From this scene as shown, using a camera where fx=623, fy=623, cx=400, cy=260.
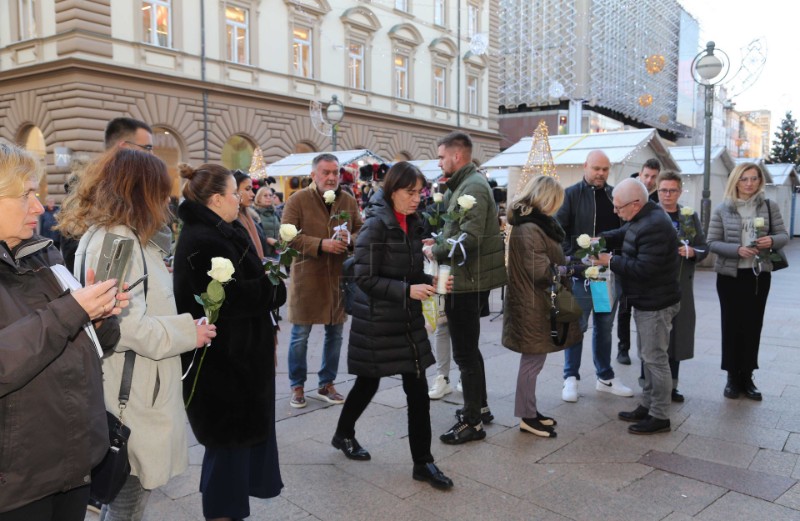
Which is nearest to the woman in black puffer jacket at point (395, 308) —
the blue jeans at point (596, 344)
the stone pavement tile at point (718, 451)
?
the stone pavement tile at point (718, 451)

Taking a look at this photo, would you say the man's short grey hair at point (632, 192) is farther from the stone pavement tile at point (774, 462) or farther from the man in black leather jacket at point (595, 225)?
the stone pavement tile at point (774, 462)

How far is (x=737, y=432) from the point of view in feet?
14.7

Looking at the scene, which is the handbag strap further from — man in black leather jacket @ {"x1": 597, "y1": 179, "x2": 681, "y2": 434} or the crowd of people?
man in black leather jacket @ {"x1": 597, "y1": 179, "x2": 681, "y2": 434}

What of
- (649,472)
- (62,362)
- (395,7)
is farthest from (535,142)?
(395,7)

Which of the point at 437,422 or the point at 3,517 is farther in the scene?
the point at 437,422

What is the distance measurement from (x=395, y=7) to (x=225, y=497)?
2687 cm

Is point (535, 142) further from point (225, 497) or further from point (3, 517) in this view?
point (3, 517)

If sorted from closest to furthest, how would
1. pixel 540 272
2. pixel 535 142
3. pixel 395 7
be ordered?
pixel 540 272 → pixel 535 142 → pixel 395 7

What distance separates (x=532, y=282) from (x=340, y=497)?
1.92 metres

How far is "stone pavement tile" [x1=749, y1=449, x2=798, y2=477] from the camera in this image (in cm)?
382

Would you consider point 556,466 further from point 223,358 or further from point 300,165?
point 300,165

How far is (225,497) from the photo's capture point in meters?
2.81

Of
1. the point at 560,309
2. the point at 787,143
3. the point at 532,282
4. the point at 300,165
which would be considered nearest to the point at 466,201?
the point at 532,282

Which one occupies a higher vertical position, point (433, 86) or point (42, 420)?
point (433, 86)
